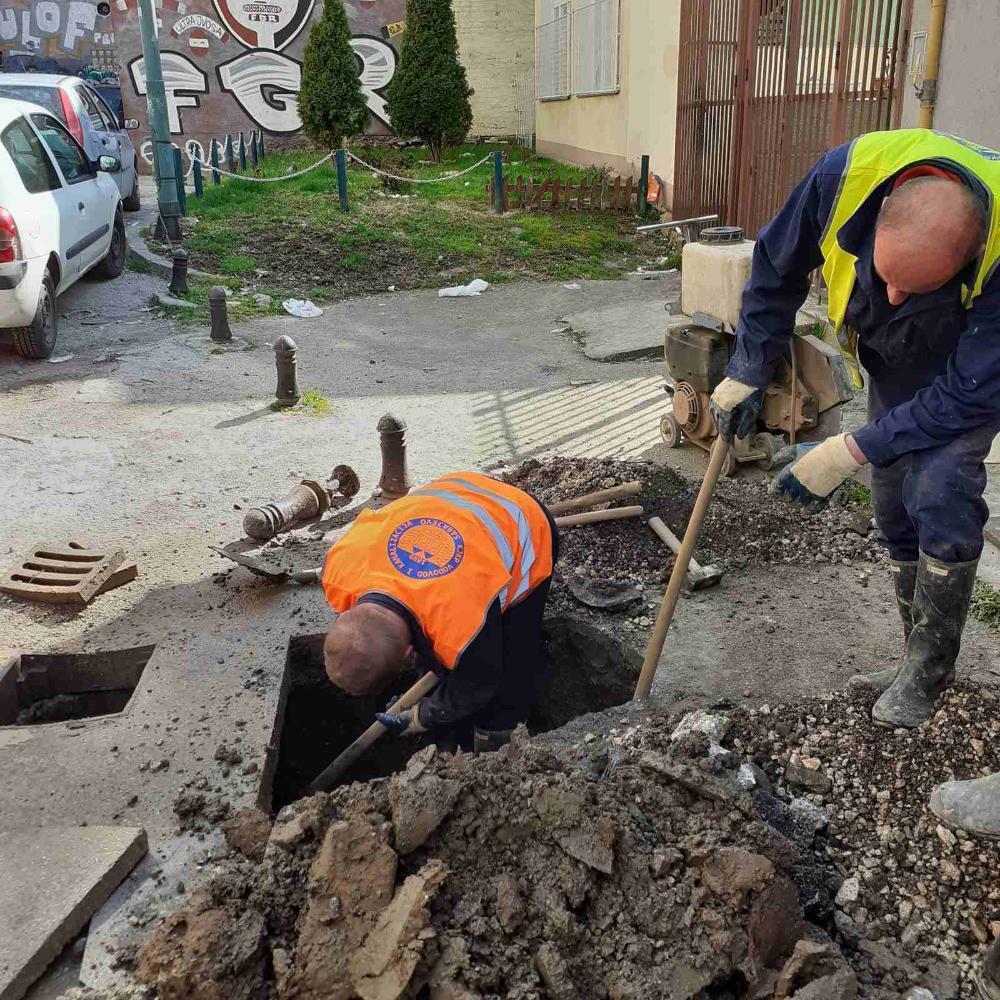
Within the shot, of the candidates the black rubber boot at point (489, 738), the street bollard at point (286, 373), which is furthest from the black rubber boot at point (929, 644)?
the street bollard at point (286, 373)

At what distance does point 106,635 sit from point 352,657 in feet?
5.35

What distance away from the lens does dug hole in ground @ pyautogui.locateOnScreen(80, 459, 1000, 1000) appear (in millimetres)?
2236

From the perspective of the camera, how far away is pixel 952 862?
104 inches

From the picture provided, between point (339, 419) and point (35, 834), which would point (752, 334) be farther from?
point (339, 419)

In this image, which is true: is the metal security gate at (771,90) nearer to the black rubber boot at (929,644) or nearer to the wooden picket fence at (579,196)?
the wooden picket fence at (579,196)

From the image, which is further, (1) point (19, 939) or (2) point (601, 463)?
(2) point (601, 463)

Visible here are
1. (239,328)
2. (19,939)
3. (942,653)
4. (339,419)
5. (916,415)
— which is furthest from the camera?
(239,328)

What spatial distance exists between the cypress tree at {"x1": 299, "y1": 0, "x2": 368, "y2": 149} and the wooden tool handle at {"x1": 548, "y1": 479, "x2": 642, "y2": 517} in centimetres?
1602

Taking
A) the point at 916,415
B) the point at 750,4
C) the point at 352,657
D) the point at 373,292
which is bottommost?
the point at 373,292

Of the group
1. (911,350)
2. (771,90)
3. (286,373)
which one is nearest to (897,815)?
(911,350)

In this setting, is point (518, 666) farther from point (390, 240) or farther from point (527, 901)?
point (390, 240)

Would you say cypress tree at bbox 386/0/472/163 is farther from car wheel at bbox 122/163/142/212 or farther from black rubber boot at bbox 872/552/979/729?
black rubber boot at bbox 872/552/979/729

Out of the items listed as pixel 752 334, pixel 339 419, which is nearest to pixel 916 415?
pixel 752 334

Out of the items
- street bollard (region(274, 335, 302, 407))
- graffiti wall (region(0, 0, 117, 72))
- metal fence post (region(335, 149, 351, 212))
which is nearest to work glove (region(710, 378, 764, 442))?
street bollard (region(274, 335, 302, 407))
